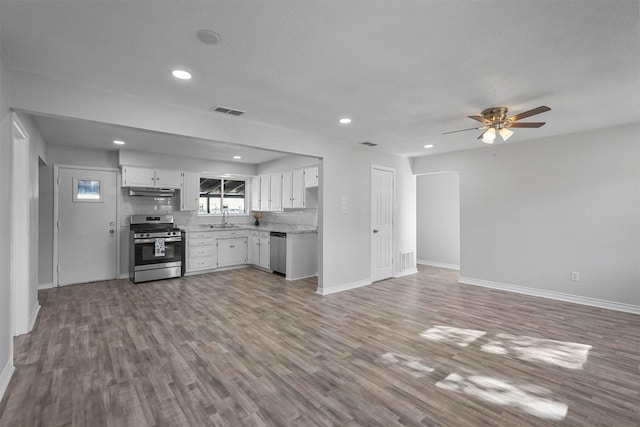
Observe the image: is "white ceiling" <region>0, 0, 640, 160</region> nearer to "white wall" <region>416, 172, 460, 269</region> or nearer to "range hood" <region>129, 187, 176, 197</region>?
"range hood" <region>129, 187, 176, 197</region>

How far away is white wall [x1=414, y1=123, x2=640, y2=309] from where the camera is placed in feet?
13.6

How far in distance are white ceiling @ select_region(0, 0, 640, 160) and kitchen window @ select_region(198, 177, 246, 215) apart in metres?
4.09

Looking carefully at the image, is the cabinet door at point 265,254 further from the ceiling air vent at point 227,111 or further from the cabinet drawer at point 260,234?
the ceiling air vent at point 227,111

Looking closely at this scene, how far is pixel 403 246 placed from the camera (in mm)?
6477

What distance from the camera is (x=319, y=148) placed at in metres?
4.80

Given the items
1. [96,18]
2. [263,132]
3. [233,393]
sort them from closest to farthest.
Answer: [96,18]
[233,393]
[263,132]

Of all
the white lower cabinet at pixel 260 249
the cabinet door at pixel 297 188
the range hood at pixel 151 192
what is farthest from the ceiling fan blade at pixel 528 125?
the range hood at pixel 151 192

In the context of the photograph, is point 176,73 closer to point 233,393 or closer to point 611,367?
point 233,393

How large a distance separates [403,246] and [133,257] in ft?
17.6

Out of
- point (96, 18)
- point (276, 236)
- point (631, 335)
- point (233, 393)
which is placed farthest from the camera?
point (276, 236)

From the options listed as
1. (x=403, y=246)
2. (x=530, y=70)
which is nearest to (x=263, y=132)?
(x=530, y=70)

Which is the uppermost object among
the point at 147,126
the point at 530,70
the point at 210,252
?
the point at 530,70

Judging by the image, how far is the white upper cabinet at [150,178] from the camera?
5.82 metres

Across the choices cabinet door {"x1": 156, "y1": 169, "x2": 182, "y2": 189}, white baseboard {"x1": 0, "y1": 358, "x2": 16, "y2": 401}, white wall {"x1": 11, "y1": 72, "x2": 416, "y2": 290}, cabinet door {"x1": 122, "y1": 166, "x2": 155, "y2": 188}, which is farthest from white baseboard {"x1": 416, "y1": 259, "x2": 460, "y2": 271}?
white baseboard {"x1": 0, "y1": 358, "x2": 16, "y2": 401}
